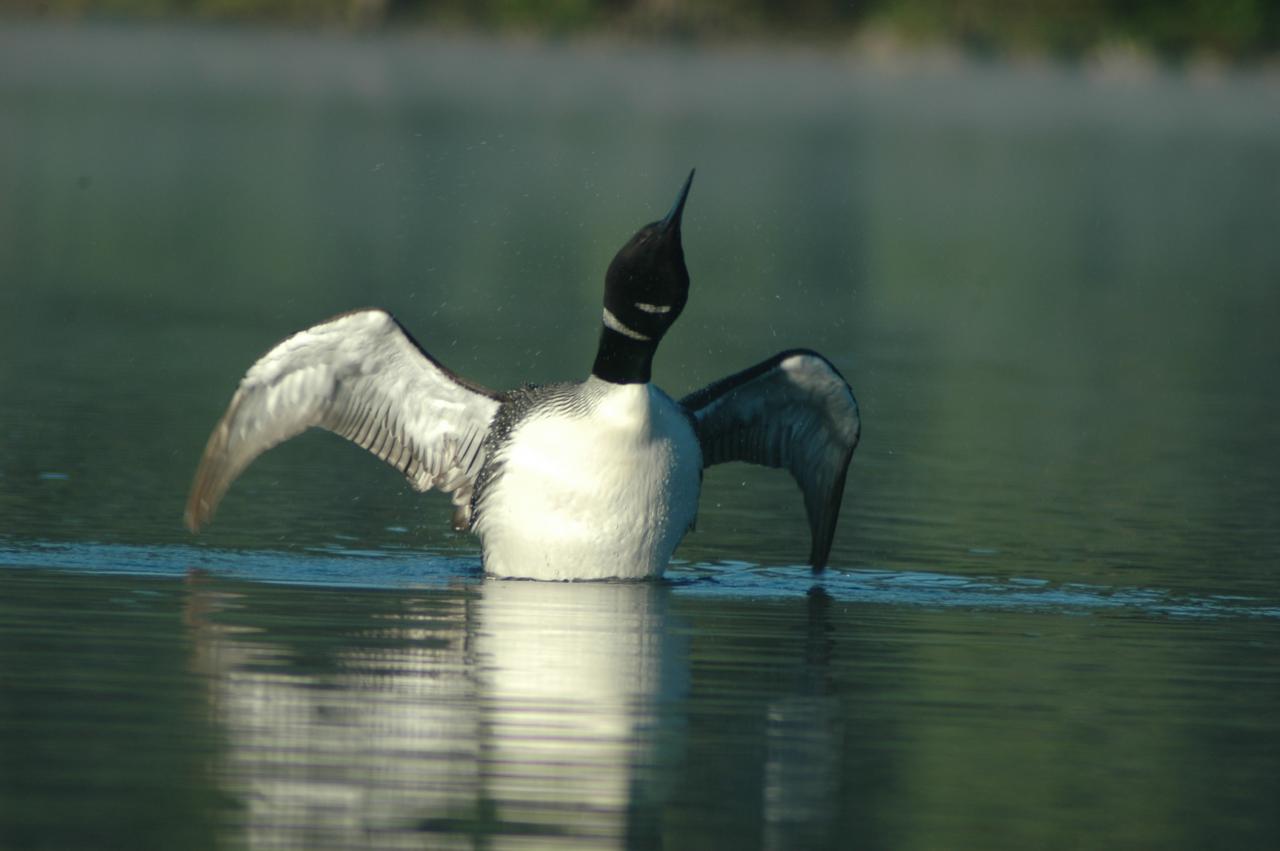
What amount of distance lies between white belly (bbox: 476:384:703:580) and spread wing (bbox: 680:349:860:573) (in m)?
0.83

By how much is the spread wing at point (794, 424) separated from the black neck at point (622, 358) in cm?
95

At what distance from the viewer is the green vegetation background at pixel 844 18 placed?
8300cm

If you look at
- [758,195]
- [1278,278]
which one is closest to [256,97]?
[758,195]

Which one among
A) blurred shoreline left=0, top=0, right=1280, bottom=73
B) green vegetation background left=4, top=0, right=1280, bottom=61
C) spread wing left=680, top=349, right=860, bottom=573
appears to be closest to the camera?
spread wing left=680, top=349, right=860, bottom=573

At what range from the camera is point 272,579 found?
1218 centimetres

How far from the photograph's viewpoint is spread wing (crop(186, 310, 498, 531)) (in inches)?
506

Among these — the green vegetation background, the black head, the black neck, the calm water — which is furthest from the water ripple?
the green vegetation background

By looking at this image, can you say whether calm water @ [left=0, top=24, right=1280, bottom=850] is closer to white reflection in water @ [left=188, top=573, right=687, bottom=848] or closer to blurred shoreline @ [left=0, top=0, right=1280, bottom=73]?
white reflection in water @ [left=188, top=573, right=687, bottom=848]

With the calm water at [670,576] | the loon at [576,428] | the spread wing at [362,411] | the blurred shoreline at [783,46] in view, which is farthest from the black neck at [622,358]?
the blurred shoreline at [783,46]

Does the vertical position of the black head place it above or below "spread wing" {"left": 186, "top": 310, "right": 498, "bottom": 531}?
above

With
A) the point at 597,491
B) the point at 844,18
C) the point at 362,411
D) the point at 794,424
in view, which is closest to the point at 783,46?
the point at 844,18

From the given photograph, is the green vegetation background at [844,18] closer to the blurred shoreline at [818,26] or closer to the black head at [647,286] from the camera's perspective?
the blurred shoreline at [818,26]

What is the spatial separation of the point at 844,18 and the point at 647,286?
75111 millimetres

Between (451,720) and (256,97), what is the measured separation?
54814mm
